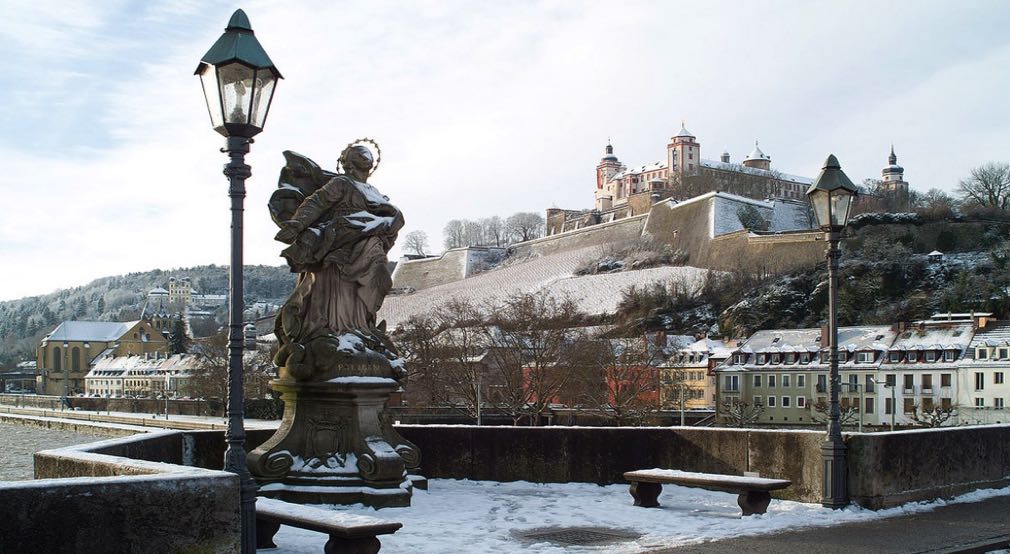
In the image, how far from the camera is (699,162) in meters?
151

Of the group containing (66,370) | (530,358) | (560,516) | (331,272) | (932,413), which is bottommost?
(66,370)

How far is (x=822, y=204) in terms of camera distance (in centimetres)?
1167

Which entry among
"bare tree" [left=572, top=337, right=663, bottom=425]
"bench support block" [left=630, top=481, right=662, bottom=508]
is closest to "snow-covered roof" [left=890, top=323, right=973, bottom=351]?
"bare tree" [left=572, top=337, right=663, bottom=425]

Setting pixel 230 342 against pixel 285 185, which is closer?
pixel 230 342

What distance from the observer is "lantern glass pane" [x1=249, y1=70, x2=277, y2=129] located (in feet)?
22.9

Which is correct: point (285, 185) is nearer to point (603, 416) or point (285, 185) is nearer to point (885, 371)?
point (603, 416)

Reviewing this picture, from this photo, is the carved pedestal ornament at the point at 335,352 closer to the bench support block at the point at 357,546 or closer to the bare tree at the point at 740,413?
the bench support block at the point at 357,546

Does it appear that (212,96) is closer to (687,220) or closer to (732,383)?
(732,383)

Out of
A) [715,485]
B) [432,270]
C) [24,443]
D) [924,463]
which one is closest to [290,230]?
[715,485]

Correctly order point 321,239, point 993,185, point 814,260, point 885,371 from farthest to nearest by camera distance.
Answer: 1. point 993,185
2. point 814,260
3. point 885,371
4. point 321,239

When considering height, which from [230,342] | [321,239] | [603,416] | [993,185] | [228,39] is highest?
[993,185]

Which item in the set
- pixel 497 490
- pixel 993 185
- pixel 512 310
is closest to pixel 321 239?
pixel 497 490

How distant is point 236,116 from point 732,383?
67.6 metres

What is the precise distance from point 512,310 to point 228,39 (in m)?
58.5
